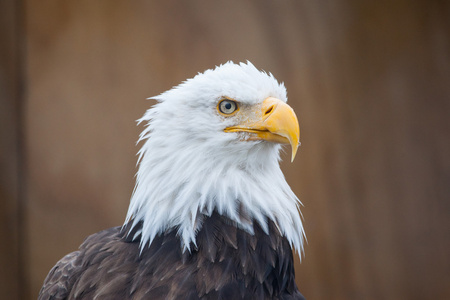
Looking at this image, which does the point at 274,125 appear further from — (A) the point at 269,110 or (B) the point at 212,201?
(B) the point at 212,201

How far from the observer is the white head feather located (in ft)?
3.42

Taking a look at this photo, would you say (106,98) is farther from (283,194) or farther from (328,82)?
(283,194)

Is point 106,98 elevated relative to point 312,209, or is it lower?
elevated

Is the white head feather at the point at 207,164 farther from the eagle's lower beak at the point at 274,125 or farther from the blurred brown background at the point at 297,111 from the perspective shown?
the blurred brown background at the point at 297,111

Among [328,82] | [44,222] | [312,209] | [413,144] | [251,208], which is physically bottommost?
[44,222]

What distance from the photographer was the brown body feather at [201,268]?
96 cm

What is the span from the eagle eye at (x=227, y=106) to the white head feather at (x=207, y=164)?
0.01m

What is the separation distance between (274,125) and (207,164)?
0.16 m

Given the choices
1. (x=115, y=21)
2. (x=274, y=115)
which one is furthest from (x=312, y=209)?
(x=115, y=21)

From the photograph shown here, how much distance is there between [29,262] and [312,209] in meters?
1.00

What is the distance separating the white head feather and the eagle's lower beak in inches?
0.7

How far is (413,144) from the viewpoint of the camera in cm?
169

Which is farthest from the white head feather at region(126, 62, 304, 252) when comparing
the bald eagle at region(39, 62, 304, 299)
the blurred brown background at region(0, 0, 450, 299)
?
the blurred brown background at region(0, 0, 450, 299)

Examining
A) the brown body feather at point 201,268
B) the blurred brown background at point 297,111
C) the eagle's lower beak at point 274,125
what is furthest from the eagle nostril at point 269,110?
the blurred brown background at point 297,111
